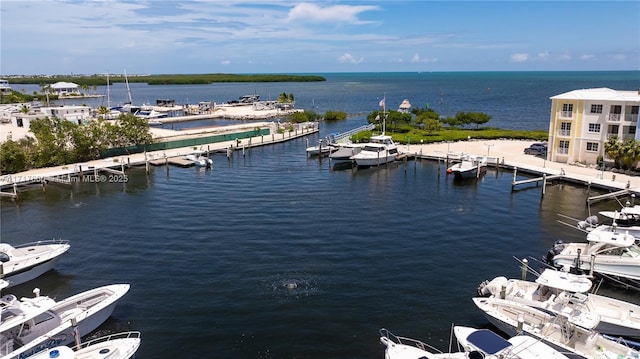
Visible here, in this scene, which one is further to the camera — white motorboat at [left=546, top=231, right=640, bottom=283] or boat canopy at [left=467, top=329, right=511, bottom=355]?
white motorboat at [left=546, top=231, right=640, bottom=283]

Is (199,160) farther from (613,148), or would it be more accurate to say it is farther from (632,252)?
(613,148)

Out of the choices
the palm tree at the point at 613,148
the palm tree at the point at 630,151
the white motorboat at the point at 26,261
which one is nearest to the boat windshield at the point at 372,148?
the palm tree at the point at 613,148

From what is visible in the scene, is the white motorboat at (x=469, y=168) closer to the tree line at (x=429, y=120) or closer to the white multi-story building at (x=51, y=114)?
the tree line at (x=429, y=120)

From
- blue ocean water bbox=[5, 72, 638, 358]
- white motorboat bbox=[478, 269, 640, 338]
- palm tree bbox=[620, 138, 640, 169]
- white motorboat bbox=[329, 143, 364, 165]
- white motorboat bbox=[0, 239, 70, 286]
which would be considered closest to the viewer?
white motorboat bbox=[478, 269, 640, 338]

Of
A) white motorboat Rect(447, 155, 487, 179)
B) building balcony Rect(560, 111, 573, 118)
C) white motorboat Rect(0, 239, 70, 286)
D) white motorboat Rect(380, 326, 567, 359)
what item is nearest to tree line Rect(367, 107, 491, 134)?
white motorboat Rect(447, 155, 487, 179)

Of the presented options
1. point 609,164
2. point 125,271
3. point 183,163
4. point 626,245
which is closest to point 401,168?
point 609,164

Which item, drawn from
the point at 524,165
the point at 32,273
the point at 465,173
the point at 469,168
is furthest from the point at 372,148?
the point at 32,273

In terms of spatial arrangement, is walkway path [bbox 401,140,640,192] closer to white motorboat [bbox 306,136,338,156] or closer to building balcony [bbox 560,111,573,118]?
building balcony [bbox 560,111,573,118]
